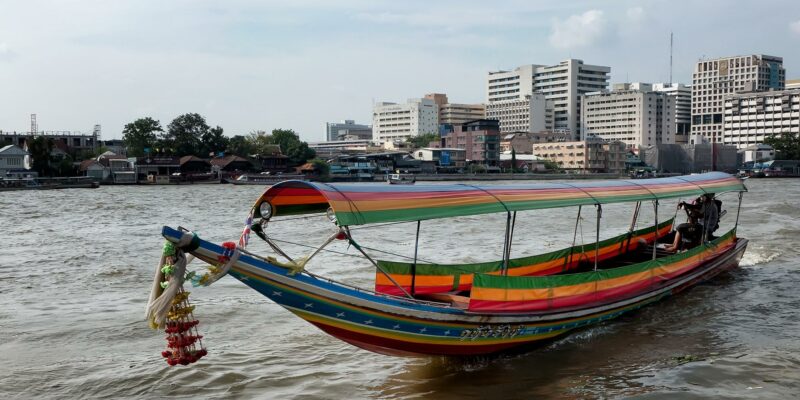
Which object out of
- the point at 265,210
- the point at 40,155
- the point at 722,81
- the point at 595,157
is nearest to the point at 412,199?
the point at 265,210

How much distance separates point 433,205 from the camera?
289 inches

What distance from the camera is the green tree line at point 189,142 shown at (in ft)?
255

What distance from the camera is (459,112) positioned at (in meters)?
145

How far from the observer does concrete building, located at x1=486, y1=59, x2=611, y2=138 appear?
13825cm

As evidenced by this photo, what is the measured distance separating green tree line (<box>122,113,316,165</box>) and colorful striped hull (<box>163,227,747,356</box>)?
236ft

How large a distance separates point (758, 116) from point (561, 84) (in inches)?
1452

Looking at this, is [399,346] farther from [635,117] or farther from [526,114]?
[526,114]

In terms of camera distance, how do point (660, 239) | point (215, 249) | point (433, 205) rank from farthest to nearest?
1. point (660, 239)
2. point (433, 205)
3. point (215, 249)

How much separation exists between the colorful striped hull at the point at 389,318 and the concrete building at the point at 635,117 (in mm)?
119949

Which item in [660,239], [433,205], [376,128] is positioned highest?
[376,128]

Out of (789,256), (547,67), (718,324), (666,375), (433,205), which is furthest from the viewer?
(547,67)

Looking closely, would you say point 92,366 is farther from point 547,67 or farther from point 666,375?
point 547,67

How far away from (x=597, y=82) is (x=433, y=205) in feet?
475

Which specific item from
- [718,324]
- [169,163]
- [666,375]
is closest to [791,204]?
[718,324]
